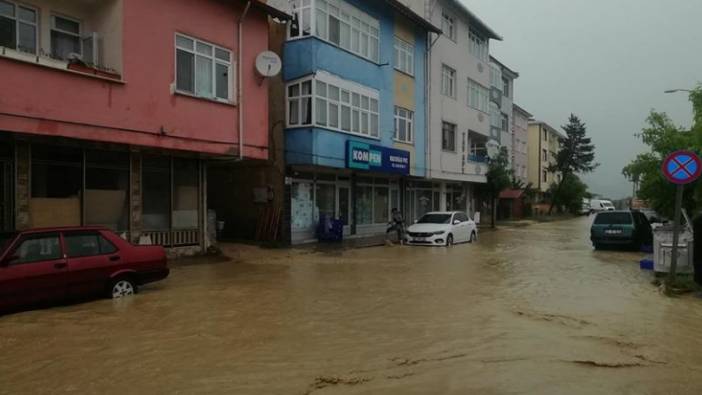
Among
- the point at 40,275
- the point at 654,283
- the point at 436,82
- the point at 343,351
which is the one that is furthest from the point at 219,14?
the point at 436,82

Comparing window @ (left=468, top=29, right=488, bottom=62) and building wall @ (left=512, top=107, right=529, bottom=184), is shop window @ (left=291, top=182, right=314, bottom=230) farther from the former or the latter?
building wall @ (left=512, top=107, right=529, bottom=184)

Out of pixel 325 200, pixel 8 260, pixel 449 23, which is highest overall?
pixel 449 23

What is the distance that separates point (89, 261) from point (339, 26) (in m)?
15.0

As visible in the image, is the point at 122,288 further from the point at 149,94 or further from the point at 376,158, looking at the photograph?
the point at 376,158

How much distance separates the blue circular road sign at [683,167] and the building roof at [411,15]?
15458mm

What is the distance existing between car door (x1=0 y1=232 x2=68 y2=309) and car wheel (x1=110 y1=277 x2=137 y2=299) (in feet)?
2.81

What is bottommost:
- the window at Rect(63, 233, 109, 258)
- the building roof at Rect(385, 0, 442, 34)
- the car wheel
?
the car wheel

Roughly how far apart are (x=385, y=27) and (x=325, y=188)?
770 cm

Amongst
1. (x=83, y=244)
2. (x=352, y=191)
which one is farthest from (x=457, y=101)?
(x=83, y=244)

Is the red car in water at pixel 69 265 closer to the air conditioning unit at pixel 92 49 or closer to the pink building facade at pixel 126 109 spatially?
the pink building facade at pixel 126 109

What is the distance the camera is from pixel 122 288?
9.52 meters

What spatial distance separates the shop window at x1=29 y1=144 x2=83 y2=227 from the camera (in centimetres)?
1254

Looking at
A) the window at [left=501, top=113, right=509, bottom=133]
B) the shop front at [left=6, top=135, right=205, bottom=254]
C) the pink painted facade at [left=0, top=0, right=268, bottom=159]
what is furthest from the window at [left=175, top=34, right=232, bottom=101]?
the window at [left=501, top=113, right=509, bottom=133]

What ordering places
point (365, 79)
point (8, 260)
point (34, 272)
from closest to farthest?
point (8, 260) < point (34, 272) < point (365, 79)
